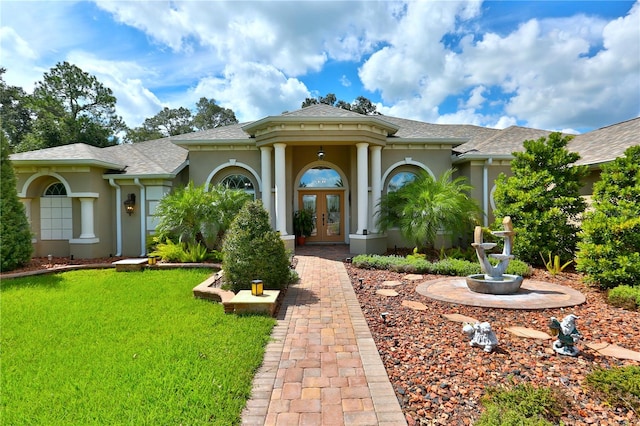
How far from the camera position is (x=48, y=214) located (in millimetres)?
10891

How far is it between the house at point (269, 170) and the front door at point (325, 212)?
5.5 inches

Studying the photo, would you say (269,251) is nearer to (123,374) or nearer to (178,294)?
(178,294)

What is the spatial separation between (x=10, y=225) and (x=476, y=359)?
1136 centimetres

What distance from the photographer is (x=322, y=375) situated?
3.11m

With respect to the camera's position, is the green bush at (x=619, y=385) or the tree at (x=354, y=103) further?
the tree at (x=354, y=103)

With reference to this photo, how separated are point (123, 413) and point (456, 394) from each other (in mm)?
2831

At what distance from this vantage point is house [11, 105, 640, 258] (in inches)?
409

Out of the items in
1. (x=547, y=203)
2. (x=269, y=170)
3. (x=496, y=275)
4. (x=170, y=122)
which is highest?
(x=170, y=122)

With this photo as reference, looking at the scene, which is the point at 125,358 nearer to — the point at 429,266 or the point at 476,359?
the point at 476,359

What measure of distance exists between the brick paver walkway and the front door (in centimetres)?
829

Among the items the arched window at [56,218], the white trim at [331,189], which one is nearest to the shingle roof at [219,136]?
the white trim at [331,189]

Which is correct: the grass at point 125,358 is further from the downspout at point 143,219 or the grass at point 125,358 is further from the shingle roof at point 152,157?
the shingle roof at point 152,157

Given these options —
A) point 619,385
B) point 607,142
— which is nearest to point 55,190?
point 619,385

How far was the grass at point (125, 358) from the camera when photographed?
256cm
